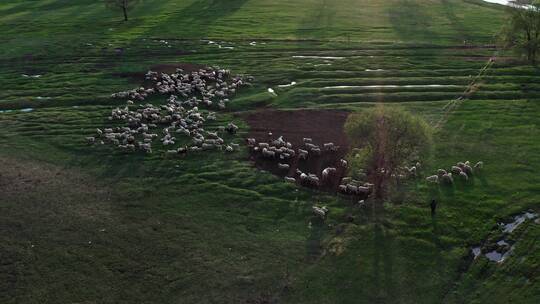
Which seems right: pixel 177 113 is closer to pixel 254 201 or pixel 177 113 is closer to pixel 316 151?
pixel 316 151

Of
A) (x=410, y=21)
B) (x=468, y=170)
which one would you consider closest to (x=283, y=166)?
(x=468, y=170)

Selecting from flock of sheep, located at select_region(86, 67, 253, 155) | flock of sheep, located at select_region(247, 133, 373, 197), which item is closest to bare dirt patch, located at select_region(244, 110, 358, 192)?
flock of sheep, located at select_region(247, 133, 373, 197)

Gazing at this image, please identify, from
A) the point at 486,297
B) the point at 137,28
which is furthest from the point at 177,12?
the point at 486,297

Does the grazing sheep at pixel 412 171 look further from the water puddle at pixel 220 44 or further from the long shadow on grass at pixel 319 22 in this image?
the long shadow on grass at pixel 319 22

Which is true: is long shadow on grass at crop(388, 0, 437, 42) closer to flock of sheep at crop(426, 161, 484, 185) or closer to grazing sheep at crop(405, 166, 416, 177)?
flock of sheep at crop(426, 161, 484, 185)

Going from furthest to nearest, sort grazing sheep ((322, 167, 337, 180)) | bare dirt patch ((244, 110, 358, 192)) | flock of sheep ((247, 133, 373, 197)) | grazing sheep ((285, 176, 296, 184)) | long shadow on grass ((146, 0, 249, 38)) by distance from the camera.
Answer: long shadow on grass ((146, 0, 249, 38)), bare dirt patch ((244, 110, 358, 192)), grazing sheep ((322, 167, 337, 180)), grazing sheep ((285, 176, 296, 184)), flock of sheep ((247, 133, 373, 197))

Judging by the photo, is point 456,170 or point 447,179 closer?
point 447,179
